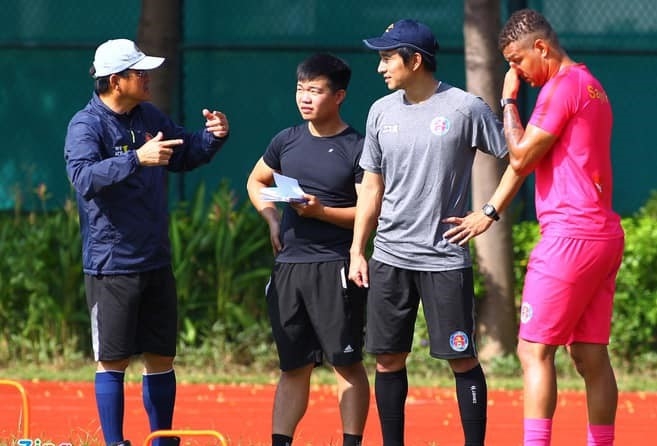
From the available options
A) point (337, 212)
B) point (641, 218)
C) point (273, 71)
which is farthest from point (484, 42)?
point (337, 212)

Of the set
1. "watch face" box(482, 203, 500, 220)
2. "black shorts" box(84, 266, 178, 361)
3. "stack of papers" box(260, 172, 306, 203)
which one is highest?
"stack of papers" box(260, 172, 306, 203)

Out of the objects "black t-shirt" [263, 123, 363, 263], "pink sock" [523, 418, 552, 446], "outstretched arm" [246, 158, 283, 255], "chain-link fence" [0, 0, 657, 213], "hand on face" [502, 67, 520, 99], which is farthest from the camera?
"chain-link fence" [0, 0, 657, 213]

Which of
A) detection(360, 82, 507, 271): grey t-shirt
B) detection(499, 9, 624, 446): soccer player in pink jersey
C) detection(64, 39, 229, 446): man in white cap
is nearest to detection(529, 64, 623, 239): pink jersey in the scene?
detection(499, 9, 624, 446): soccer player in pink jersey

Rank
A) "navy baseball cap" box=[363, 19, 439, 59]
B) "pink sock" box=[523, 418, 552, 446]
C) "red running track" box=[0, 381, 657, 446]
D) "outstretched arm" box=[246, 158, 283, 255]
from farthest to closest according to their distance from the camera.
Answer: "red running track" box=[0, 381, 657, 446] < "outstretched arm" box=[246, 158, 283, 255] < "navy baseball cap" box=[363, 19, 439, 59] < "pink sock" box=[523, 418, 552, 446]

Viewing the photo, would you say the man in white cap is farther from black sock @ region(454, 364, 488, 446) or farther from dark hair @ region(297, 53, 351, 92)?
black sock @ region(454, 364, 488, 446)

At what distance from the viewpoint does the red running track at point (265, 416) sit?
341 inches

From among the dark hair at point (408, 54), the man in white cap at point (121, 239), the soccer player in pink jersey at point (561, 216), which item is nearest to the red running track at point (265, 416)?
the man in white cap at point (121, 239)

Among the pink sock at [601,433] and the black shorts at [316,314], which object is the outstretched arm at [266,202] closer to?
the black shorts at [316,314]

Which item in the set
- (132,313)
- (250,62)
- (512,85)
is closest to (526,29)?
(512,85)

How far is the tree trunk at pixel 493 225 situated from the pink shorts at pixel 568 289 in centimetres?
463

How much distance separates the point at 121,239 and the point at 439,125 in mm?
1644

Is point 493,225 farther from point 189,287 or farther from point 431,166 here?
point 431,166

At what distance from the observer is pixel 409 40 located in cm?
703

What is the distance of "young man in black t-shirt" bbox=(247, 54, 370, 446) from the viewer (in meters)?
7.33
